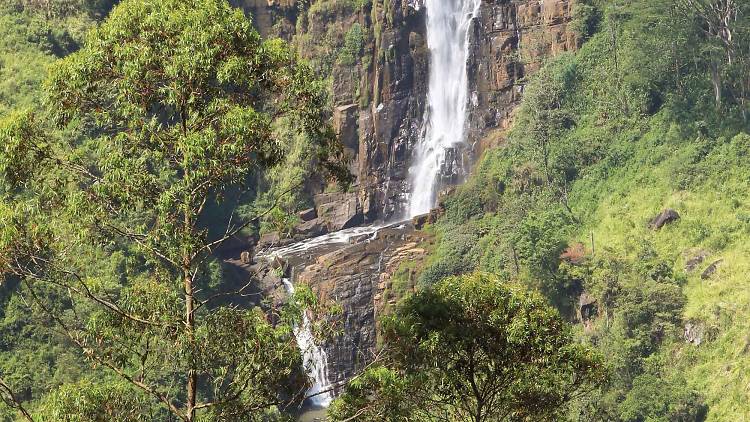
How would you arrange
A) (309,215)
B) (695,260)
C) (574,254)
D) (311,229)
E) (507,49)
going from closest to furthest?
(695,260)
(574,254)
(507,49)
(311,229)
(309,215)

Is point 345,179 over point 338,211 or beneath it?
over

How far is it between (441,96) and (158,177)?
4332 centimetres

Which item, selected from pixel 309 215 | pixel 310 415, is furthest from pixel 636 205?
pixel 309 215

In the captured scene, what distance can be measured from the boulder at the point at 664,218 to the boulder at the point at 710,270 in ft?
11.5

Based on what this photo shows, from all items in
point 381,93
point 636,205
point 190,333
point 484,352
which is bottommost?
point 636,205

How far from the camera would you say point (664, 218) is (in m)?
44.9

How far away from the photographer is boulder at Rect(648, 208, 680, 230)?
4475 centimetres

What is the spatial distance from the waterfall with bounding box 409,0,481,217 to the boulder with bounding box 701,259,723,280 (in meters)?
18.2

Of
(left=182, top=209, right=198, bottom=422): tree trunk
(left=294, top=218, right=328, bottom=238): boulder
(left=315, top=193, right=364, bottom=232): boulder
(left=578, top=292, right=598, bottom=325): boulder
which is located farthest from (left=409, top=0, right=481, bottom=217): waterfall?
(left=182, top=209, right=198, bottom=422): tree trunk

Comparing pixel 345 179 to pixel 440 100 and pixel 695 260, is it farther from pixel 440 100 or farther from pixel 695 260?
pixel 440 100

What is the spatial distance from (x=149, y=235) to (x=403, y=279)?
3500cm

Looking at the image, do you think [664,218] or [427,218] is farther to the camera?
[427,218]

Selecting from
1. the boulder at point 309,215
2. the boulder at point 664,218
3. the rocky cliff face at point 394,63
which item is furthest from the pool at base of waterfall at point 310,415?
the boulder at point 664,218

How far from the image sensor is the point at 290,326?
55.0 feet
